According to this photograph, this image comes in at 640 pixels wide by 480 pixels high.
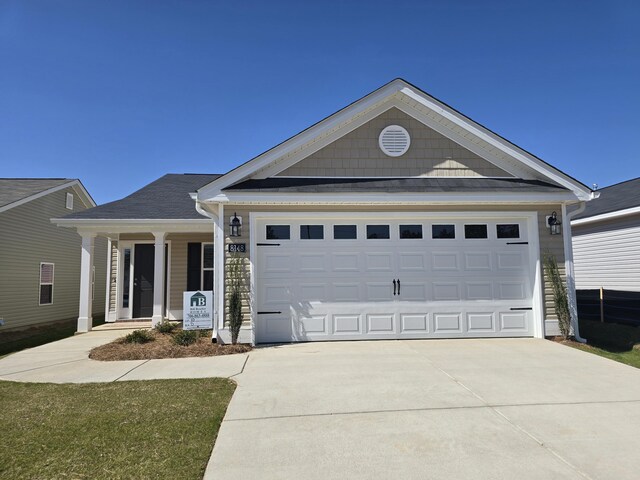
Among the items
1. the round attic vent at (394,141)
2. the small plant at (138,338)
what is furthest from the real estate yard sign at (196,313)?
the round attic vent at (394,141)

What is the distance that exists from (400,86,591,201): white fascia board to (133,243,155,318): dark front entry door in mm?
9176

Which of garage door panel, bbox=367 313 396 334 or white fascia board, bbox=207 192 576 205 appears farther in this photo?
garage door panel, bbox=367 313 396 334

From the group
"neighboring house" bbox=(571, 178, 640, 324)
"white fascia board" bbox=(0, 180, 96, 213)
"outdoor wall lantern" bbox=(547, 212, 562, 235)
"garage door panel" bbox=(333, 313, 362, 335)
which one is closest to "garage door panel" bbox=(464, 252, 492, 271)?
"outdoor wall lantern" bbox=(547, 212, 562, 235)

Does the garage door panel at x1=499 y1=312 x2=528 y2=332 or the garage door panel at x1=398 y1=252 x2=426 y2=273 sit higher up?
the garage door panel at x1=398 y1=252 x2=426 y2=273

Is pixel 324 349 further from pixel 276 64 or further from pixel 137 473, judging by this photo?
pixel 276 64

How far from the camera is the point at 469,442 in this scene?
11.0 feet

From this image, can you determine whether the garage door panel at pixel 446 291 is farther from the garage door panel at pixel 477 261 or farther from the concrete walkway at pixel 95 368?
the concrete walkway at pixel 95 368

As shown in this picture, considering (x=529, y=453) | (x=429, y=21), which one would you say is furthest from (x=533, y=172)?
(x=529, y=453)

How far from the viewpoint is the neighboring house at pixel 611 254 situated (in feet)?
32.4

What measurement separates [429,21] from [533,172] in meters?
4.74

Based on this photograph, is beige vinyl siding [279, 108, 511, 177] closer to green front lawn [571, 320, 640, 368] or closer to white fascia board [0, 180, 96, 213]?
green front lawn [571, 320, 640, 368]

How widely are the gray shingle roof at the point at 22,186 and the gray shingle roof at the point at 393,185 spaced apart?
9.31m

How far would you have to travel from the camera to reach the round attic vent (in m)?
8.29

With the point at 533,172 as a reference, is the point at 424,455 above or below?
below
